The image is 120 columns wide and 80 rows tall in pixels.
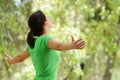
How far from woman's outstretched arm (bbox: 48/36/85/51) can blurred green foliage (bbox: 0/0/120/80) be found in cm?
163

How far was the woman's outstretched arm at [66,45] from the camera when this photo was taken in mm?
2189

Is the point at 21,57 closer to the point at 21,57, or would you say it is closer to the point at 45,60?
the point at 21,57

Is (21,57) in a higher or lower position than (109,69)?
higher

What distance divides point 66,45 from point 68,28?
3538mm

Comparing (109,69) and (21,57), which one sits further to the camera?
(109,69)

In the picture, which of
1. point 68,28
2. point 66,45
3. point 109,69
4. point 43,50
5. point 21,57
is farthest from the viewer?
point 109,69

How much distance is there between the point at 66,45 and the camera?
89.5 inches

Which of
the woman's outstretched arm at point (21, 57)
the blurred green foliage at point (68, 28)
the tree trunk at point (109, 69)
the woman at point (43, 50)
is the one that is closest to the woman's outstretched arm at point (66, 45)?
the woman at point (43, 50)

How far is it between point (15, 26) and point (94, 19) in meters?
3.00

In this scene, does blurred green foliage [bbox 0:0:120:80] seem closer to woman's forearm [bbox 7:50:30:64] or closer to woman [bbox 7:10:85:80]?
woman's forearm [bbox 7:50:30:64]

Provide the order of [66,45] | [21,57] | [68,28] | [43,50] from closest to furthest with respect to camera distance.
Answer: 1. [66,45]
2. [43,50]
3. [21,57]
4. [68,28]

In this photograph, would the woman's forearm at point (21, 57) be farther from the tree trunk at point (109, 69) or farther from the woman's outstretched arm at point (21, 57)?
the tree trunk at point (109, 69)

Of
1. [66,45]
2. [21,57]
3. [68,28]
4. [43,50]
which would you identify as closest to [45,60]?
[43,50]

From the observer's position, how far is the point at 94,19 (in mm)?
7516
